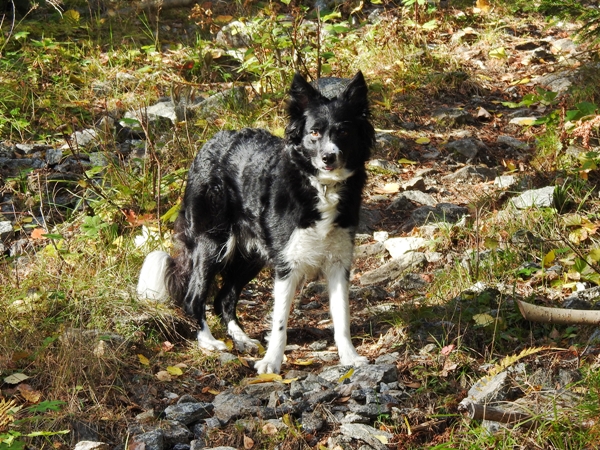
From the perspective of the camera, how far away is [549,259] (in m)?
5.02

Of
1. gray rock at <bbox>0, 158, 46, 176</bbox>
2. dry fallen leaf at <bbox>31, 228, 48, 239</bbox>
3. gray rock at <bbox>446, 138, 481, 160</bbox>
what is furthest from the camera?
gray rock at <bbox>446, 138, 481, 160</bbox>

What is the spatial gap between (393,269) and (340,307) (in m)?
1.20

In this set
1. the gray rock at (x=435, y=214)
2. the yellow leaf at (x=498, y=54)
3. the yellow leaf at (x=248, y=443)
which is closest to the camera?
the yellow leaf at (x=248, y=443)

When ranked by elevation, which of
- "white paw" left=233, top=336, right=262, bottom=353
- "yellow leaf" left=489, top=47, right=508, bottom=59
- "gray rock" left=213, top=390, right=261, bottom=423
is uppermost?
"yellow leaf" left=489, top=47, right=508, bottom=59

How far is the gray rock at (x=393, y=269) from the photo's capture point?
5.56 meters

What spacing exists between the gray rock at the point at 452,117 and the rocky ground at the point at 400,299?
0.05ft

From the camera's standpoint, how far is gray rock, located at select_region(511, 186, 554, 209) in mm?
5723

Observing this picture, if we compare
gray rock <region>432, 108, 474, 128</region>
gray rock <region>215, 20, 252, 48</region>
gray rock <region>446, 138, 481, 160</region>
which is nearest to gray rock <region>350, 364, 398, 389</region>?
gray rock <region>446, 138, 481, 160</region>

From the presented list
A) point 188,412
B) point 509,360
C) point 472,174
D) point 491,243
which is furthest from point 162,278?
point 472,174

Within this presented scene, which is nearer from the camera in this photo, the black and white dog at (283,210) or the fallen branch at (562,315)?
the fallen branch at (562,315)

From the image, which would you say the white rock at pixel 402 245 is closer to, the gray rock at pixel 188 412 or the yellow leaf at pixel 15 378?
the gray rock at pixel 188 412

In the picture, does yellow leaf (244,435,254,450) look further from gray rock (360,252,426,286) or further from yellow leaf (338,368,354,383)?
gray rock (360,252,426,286)

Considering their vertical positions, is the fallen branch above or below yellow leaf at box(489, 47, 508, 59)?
below

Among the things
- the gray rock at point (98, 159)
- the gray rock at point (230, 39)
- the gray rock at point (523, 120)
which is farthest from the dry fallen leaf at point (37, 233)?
the gray rock at point (523, 120)
